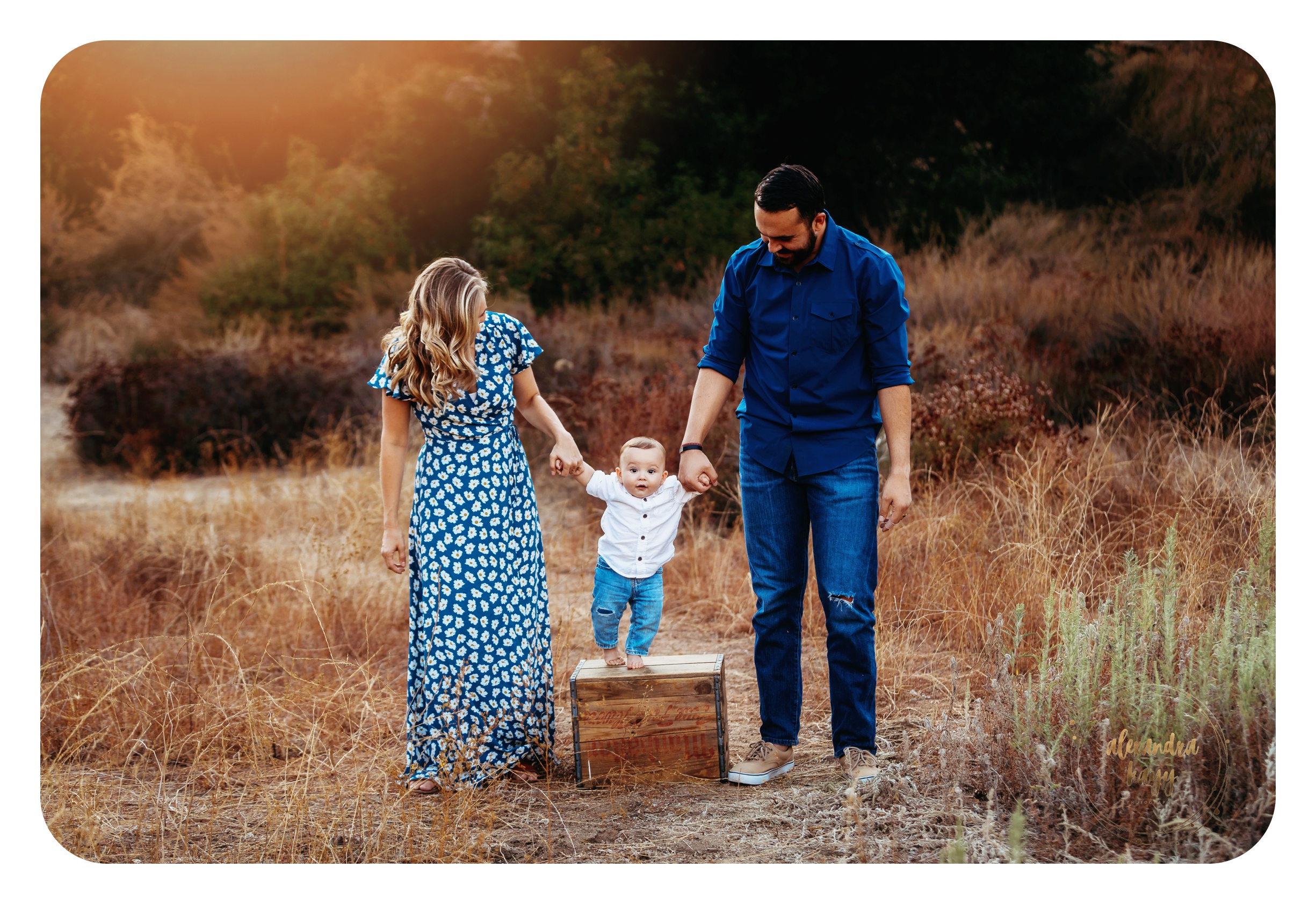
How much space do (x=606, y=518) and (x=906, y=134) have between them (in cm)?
943

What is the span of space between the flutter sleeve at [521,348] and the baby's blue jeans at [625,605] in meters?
0.67

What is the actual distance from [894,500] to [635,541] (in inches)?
31.1

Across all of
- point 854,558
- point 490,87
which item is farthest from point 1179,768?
point 490,87

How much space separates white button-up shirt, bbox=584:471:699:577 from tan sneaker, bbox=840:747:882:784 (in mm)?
805

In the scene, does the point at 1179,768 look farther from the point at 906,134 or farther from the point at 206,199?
the point at 206,199

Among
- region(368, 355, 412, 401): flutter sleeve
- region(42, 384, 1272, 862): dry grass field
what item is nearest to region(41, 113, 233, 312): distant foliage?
region(42, 384, 1272, 862): dry grass field

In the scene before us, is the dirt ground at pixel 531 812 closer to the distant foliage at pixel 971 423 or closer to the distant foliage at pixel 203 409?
the distant foliage at pixel 971 423

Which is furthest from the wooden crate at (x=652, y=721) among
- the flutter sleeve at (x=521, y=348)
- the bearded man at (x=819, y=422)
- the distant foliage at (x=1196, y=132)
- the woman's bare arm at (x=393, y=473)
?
the distant foliage at (x=1196, y=132)

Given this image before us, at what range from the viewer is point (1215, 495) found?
510cm

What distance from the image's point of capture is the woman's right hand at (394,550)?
131 inches

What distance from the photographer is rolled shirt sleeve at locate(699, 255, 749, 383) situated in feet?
10.8

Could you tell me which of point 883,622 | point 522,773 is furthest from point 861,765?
point 883,622

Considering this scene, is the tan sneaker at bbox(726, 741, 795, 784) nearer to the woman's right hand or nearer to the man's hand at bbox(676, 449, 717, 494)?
the man's hand at bbox(676, 449, 717, 494)

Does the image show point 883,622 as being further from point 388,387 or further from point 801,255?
point 388,387
